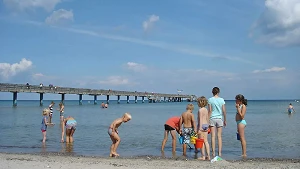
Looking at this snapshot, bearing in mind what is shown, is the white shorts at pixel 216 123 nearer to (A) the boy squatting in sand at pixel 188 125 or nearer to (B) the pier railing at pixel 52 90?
(A) the boy squatting in sand at pixel 188 125

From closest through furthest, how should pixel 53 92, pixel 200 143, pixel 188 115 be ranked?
pixel 200 143
pixel 188 115
pixel 53 92

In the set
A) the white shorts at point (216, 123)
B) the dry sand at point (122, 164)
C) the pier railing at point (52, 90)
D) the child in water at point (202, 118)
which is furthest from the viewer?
the pier railing at point (52, 90)

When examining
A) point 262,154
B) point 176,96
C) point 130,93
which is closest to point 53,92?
point 130,93

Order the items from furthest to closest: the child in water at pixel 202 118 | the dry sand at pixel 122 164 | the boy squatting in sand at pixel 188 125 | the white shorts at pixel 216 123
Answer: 1. the boy squatting in sand at pixel 188 125
2. the white shorts at pixel 216 123
3. the child in water at pixel 202 118
4. the dry sand at pixel 122 164

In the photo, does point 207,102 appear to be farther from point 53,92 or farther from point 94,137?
point 53,92

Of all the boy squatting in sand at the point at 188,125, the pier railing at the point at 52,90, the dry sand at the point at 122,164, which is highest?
the pier railing at the point at 52,90

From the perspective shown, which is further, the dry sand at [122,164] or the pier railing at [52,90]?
the pier railing at [52,90]

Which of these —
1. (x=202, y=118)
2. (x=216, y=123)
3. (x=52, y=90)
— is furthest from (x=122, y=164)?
(x=52, y=90)

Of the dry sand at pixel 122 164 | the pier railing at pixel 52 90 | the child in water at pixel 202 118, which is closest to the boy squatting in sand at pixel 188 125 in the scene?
the child in water at pixel 202 118

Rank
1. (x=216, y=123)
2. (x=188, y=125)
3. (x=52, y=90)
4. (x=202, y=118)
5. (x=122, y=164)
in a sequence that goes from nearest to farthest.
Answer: (x=122, y=164) < (x=202, y=118) < (x=216, y=123) < (x=188, y=125) < (x=52, y=90)

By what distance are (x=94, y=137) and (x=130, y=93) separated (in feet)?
240

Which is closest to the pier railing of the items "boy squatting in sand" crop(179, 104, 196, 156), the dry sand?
the dry sand

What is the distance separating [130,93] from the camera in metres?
88.9

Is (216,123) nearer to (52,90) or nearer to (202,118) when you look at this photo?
(202,118)
